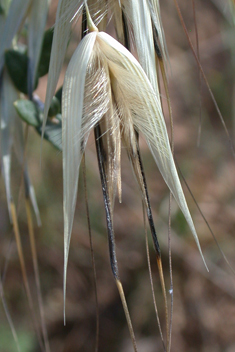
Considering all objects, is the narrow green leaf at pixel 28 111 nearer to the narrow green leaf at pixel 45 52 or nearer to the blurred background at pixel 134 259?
the narrow green leaf at pixel 45 52

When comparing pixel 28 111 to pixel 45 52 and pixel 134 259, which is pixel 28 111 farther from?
pixel 134 259

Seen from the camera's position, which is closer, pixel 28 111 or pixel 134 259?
pixel 28 111

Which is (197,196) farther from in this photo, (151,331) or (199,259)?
(151,331)

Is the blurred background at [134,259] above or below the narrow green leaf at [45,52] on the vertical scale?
below

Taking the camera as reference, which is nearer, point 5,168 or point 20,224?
point 5,168

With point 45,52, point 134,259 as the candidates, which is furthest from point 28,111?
point 134,259

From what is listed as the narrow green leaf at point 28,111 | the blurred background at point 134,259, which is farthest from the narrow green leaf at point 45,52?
the blurred background at point 134,259

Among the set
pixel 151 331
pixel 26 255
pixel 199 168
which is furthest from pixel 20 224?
pixel 199 168

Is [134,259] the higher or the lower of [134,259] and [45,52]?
the lower

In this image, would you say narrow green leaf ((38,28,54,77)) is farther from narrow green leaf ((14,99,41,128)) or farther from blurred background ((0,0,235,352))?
blurred background ((0,0,235,352))
